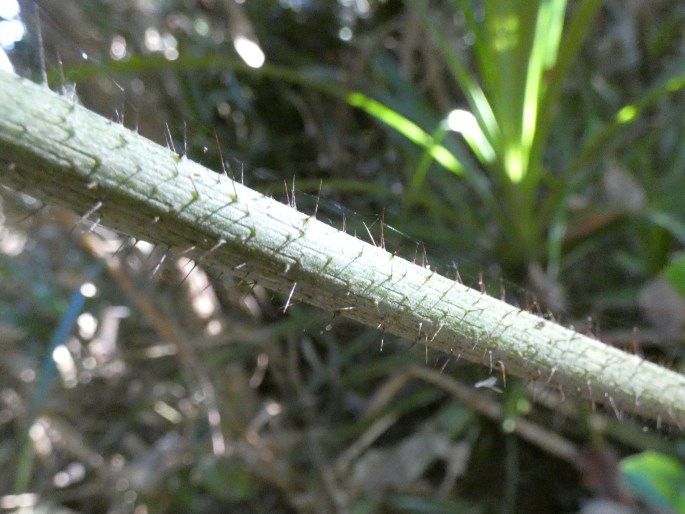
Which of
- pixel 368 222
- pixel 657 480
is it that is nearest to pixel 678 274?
pixel 657 480

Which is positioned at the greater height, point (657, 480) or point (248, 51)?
point (248, 51)

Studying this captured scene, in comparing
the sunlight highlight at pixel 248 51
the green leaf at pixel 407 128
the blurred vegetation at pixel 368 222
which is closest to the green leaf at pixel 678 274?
the blurred vegetation at pixel 368 222

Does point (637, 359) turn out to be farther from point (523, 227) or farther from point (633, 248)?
point (633, 248)

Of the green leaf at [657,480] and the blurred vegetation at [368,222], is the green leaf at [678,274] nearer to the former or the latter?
the blurred vegetation at [368,222]

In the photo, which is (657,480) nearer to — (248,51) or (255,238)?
(255,238)

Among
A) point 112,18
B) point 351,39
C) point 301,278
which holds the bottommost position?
point 301,278

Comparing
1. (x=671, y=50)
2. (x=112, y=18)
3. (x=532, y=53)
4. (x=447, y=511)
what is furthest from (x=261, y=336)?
(x=671, y=50)
